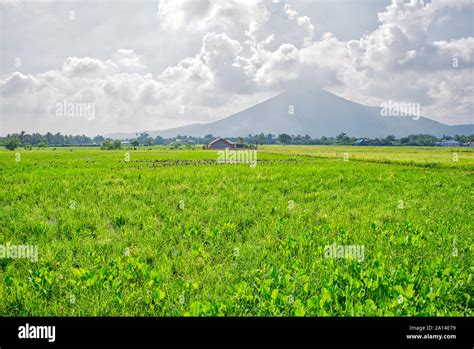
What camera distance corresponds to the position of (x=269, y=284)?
4320 millimetres

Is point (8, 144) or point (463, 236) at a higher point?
point (8, 144)

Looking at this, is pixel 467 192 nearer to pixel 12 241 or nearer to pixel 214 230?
pixel 214 230

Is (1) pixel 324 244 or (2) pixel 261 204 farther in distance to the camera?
(2) pixel 261 204

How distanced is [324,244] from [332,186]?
9720 mm

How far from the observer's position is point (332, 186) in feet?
50.2

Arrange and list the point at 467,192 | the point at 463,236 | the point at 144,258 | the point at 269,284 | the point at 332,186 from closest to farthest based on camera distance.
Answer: the point at 269,284 < the point at 144,258 < the point at 463,236 < the point at 467,192 < the point at 332,186
